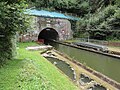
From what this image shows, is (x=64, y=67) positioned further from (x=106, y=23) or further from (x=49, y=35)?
(x=49, y=35)

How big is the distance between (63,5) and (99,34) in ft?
39.6

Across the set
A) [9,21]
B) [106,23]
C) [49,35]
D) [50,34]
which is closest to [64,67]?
[9,21]

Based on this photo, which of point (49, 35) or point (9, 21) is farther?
point (49, 35)

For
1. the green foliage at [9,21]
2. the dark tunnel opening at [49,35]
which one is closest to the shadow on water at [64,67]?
the green foliage at [9,21]

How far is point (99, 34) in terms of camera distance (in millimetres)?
25891

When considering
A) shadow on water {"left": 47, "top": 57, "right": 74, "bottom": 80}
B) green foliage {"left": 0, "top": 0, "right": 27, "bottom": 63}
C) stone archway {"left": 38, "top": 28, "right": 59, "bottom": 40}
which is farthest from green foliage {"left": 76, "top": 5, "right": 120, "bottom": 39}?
green foliage {"left": 0, "top": 0, "right": 27, "bottom": 63}

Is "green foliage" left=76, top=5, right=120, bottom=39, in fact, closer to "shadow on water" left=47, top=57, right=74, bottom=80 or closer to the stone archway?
the stone archway

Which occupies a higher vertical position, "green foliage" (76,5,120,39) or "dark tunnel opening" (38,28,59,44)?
"green foliage" (76,5,120,39)

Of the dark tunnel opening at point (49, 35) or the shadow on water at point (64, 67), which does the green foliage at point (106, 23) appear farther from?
the shadow on water at point (64, 67)

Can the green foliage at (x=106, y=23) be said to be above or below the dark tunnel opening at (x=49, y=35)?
above

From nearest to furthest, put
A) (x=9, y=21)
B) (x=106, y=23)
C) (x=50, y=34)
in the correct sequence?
(x=9, y=21) < (x=106, y=23) < (x=50, y=34)

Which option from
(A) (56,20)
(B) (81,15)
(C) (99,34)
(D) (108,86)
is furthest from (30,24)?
(B) (81,15)

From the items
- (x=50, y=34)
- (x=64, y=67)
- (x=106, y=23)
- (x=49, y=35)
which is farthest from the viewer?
(x=49, y=35)

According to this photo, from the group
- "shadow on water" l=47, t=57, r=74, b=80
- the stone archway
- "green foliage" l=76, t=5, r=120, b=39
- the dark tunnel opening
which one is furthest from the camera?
the dark tunnel opening
